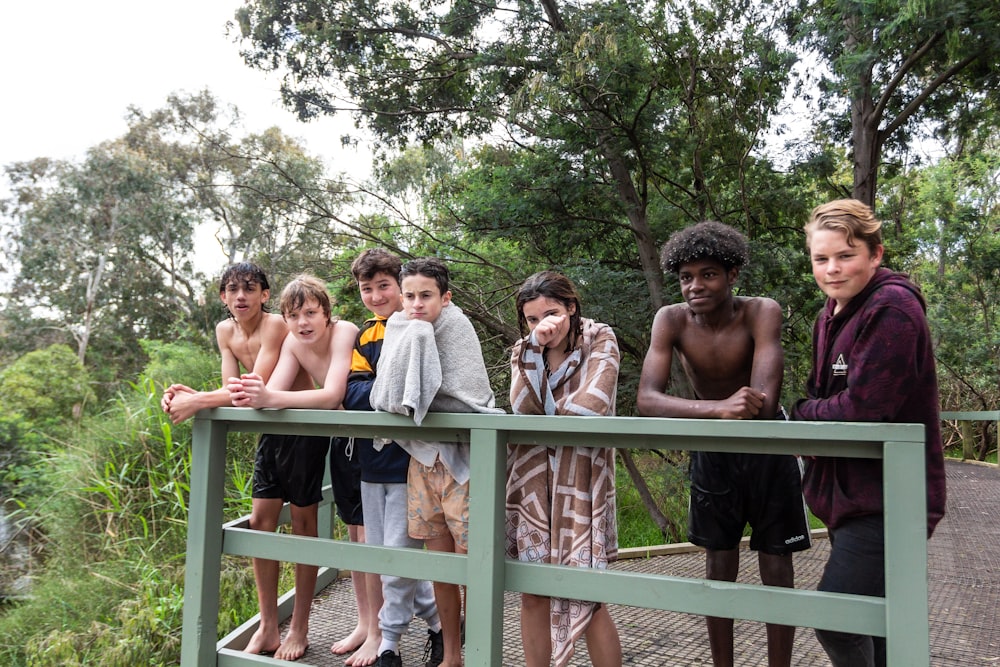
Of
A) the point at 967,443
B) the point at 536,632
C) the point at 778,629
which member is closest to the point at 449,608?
the point at 536,632

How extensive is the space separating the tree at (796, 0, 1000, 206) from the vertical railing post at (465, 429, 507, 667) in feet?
13.0

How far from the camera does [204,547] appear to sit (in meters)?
2.62

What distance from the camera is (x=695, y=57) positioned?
18.6ft

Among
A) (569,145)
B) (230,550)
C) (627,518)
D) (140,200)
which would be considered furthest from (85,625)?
(140,200)

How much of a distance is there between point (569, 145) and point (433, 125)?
1.97 metres

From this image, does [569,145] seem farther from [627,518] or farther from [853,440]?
[853,440]

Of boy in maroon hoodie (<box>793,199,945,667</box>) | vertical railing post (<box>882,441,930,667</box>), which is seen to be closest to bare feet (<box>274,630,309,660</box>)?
boy in maroon hoodie (<box>793,199,945,667</box>)

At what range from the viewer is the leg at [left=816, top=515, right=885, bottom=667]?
1884 millimetres

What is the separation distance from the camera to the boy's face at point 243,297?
10.7 ft

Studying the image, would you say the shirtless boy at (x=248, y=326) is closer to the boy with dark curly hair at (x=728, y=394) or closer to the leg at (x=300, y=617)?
the leg at (x=300, y=617)

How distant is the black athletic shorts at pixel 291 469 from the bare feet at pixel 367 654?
62 centimetres

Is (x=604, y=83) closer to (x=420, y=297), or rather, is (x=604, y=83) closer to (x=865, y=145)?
(x=865, y=145)

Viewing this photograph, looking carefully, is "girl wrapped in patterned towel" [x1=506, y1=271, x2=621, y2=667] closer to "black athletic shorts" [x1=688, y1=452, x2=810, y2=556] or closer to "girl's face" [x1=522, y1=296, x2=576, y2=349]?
"girl's face" [x1=522, y1=296, x2=576, y2=349]

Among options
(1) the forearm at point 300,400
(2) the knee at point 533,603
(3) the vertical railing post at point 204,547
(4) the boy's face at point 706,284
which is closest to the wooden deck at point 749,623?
(3) the vertical railing post at point 204,547
